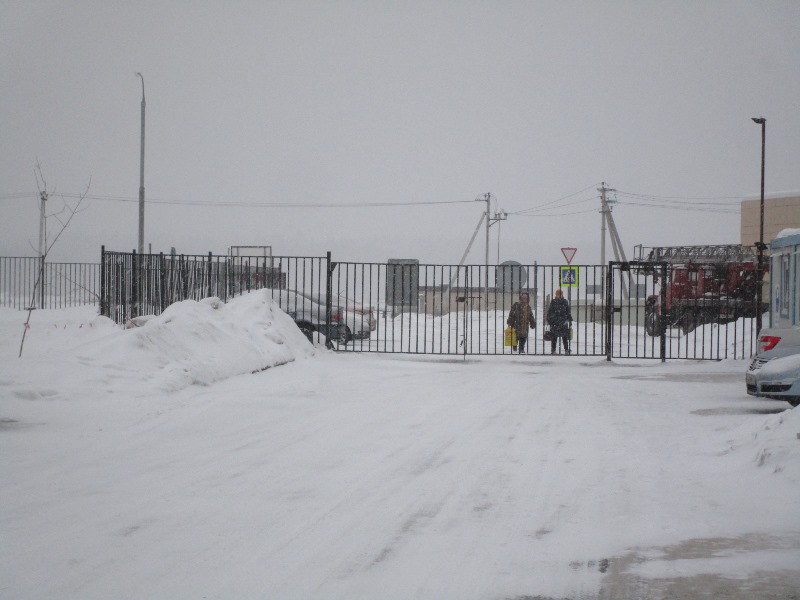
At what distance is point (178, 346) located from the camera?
13.9 m

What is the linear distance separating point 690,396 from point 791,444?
21.9 ft

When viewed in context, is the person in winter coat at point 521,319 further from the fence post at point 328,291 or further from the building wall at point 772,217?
the building wall at point 772,217

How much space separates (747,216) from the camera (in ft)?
170

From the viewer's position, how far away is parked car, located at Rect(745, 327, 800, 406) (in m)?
11.2

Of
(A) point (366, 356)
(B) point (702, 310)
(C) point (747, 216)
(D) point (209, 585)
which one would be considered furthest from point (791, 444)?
(C) point (747, 216)

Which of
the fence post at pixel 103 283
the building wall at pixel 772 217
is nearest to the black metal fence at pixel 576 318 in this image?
the fence post at pixel 103 283

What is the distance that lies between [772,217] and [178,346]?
45.2m

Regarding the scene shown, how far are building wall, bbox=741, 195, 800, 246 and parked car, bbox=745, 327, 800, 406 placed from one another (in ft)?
130

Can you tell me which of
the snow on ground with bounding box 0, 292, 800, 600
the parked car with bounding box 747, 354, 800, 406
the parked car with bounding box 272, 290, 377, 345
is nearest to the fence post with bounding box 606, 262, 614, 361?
the parked car with bounding box 272, 290, 377, 345

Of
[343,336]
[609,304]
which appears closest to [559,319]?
[609,304]

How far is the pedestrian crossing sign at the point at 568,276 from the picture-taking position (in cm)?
2147

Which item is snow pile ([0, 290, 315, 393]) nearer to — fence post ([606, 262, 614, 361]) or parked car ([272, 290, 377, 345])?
parked car ([272, 290, 377, 345])

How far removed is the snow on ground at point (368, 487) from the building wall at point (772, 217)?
3964 centimetres

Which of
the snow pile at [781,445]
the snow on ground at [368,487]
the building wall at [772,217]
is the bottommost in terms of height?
the snow on ground at [368,487]
